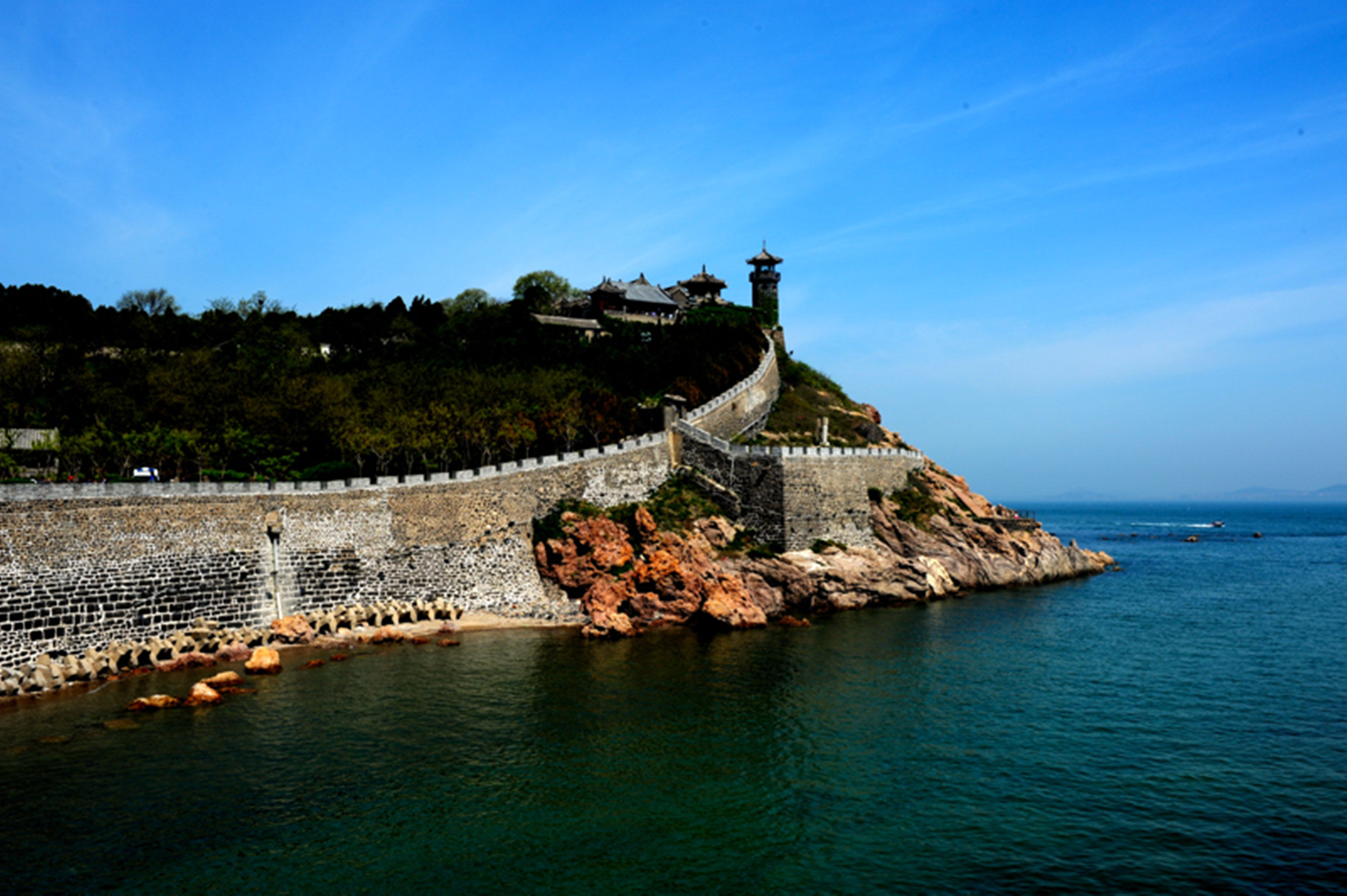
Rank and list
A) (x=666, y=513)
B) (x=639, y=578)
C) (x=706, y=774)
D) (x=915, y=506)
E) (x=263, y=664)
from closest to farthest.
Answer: (x=706, y=774)
(x=263, y=664)
(x=639, y=578)
(x=666, y=513)
(x=915, y=506)

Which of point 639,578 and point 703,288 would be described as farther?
point 703,288

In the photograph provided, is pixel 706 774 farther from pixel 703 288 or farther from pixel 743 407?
pixel 703 288

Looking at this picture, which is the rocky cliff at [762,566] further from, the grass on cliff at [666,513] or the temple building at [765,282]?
the temple building at [765,282]

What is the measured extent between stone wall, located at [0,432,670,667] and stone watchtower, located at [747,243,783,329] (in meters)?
43.5

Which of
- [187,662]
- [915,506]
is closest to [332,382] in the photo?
[187,662]

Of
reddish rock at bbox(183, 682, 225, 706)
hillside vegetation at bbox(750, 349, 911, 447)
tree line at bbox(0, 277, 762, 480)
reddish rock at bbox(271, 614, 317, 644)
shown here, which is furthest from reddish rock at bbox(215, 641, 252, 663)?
hillside vegetation at bbox(750, 349, 911, 447)

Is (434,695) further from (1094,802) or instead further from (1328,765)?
(1328,765)

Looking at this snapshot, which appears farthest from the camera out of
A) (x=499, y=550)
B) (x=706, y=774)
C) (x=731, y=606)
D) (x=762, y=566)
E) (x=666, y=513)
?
(x=666, y=513)

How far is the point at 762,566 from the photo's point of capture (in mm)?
47844

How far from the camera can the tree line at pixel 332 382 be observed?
5128 cm

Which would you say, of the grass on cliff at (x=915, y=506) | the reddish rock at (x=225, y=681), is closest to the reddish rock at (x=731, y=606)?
the grass on cliff at (x=915, y=506)

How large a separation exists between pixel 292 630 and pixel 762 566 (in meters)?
25.4

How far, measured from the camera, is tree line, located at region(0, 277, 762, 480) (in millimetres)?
51281

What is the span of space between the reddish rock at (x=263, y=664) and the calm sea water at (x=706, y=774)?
3.85 ft
